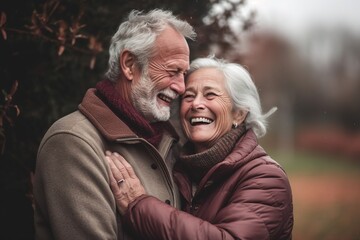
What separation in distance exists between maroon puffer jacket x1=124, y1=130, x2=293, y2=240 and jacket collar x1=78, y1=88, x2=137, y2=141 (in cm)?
34

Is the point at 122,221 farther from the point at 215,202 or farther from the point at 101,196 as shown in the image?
the point at 215,202

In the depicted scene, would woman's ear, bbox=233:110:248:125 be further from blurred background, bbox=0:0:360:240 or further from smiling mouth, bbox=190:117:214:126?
blurred background, bbox=0:0:360:240

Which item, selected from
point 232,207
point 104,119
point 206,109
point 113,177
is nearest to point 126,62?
→ point 104,119

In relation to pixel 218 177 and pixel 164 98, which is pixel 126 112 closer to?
pixel 164 98

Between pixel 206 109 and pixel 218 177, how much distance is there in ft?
1.47

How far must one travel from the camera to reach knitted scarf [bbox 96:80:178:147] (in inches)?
Answer: 115

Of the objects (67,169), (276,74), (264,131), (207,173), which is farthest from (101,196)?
(276,74)

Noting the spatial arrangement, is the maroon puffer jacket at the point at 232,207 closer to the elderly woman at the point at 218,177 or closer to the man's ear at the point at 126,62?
the elderly woman at the point at 218,177

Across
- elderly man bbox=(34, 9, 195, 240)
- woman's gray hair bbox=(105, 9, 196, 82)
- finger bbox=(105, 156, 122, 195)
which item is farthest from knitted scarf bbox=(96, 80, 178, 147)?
finger bbox=(105, 156, 122, 195)

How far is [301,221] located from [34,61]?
13.2 metres

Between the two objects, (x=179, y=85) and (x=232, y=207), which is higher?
(x=179, y=85)

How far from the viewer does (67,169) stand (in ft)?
8.52

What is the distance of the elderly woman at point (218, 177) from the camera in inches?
106

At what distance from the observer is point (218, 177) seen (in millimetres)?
2973
